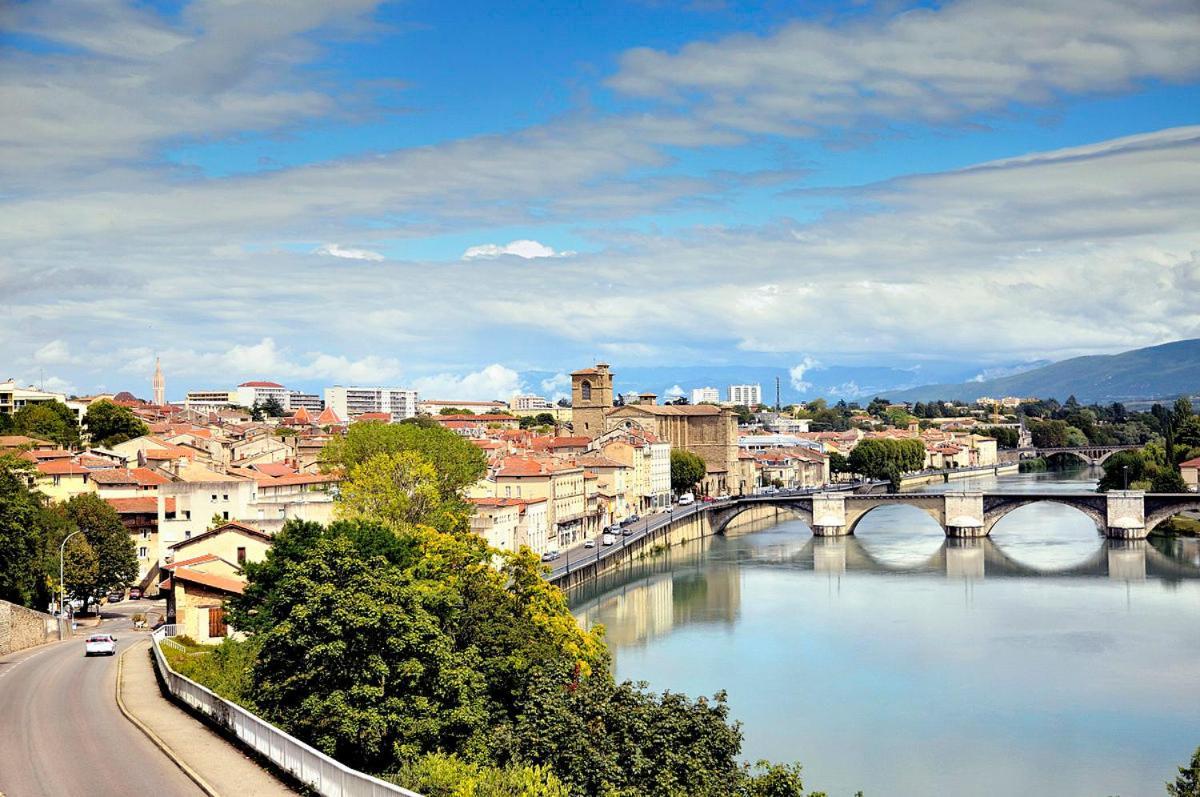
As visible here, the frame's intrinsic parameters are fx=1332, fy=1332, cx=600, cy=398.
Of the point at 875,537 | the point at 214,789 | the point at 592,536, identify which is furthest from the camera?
the point at 875,537

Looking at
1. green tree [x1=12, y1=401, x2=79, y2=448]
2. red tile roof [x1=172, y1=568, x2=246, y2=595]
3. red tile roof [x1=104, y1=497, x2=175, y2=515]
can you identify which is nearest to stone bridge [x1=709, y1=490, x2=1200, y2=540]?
green tree [x1=12, y1=401, x2=79, y2=448]

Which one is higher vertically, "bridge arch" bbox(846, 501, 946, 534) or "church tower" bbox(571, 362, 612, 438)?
"church tower" bbox(571, 362, 612, 438)

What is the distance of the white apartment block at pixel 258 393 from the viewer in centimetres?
17141

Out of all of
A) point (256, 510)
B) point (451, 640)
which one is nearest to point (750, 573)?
point (256, 510)

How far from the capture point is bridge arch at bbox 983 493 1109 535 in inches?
2429

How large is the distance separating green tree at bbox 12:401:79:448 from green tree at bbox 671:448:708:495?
34.1 m

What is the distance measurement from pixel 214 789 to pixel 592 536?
49.8 metres

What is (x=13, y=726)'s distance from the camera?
14.8 metres

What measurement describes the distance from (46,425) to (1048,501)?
4653 centimetres

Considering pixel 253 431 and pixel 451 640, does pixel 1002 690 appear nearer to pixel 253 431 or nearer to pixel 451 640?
pixel 451 640

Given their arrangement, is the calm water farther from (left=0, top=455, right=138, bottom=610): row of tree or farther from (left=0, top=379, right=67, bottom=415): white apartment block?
(left=0, top=379, right=67, bottom=415): white apartment block

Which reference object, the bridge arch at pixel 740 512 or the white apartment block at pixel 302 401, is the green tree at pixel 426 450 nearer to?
the bridge arch at pixel 740 512

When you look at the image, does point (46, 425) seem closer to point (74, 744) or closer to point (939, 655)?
point (939, 655)

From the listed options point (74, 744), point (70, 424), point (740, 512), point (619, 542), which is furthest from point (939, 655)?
point (70, 424)
